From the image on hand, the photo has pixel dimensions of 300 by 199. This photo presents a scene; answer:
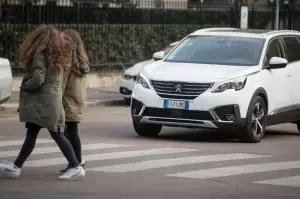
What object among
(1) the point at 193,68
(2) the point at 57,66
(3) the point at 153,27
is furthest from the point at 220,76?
(3) the point at 153,27

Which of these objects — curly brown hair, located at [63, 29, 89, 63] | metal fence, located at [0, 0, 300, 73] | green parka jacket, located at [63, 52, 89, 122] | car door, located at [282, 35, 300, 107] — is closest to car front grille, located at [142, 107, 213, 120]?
car door, located at [282, 35, 300, 107]

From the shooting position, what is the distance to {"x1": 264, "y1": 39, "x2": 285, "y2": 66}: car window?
14.9 meters

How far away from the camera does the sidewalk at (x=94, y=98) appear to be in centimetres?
1922

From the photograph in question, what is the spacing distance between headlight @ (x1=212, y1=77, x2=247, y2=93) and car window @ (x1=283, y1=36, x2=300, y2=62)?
2.01m

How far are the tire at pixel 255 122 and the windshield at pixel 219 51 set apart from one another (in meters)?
0.70

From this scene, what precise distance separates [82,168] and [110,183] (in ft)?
1.53

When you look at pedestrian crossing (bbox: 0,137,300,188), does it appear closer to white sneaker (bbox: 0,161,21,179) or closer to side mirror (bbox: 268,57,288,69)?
white sneaker (bbox: 0,161,21,179)

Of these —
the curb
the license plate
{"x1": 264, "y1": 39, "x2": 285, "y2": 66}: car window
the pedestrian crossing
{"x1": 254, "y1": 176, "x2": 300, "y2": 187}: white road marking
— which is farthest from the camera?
the curb

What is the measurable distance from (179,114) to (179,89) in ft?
A: 1.21

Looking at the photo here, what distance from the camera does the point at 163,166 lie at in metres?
11.3

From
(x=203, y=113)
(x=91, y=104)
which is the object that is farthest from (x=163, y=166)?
(x=91, y=104)

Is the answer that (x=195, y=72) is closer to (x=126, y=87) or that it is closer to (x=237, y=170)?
(x=237, y=170)

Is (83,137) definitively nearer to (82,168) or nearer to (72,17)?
(82,168)

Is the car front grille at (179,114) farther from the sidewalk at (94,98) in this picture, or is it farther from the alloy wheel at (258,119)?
the sidewalk at (94,98)
